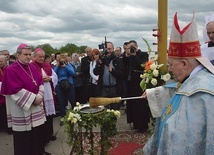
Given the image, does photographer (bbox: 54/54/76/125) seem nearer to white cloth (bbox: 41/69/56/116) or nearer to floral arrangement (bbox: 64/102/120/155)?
white cloth (bbox: 41/69/56/116)

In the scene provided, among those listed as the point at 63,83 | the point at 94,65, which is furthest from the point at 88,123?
the point at 94,65

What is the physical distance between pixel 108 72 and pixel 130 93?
30.3 inches

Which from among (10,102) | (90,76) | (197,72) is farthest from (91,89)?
(197,72)

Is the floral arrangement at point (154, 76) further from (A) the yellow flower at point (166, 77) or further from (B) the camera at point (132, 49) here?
(B) the camera at point (132, 49)

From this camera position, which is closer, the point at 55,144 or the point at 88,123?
the point at 88,123

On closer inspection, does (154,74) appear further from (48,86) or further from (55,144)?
(55,144)

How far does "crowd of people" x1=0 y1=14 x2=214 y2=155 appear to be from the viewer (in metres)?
1.98

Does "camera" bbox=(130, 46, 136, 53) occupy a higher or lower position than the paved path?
higher

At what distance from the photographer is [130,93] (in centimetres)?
648

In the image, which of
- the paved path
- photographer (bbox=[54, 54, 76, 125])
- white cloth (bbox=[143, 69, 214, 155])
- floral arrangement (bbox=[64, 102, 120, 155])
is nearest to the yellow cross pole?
floral arrangement (bbox=[64, 102, 120, 155])

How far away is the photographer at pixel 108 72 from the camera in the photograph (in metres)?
6.61

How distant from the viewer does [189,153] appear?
1.96 metres

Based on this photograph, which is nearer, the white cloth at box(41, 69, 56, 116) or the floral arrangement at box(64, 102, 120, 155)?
the floral arrangement at box(64, 102, 120, 155)

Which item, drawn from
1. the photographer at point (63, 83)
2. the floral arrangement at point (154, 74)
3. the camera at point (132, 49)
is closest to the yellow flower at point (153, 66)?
the floral arrangement at point (154, 74)
